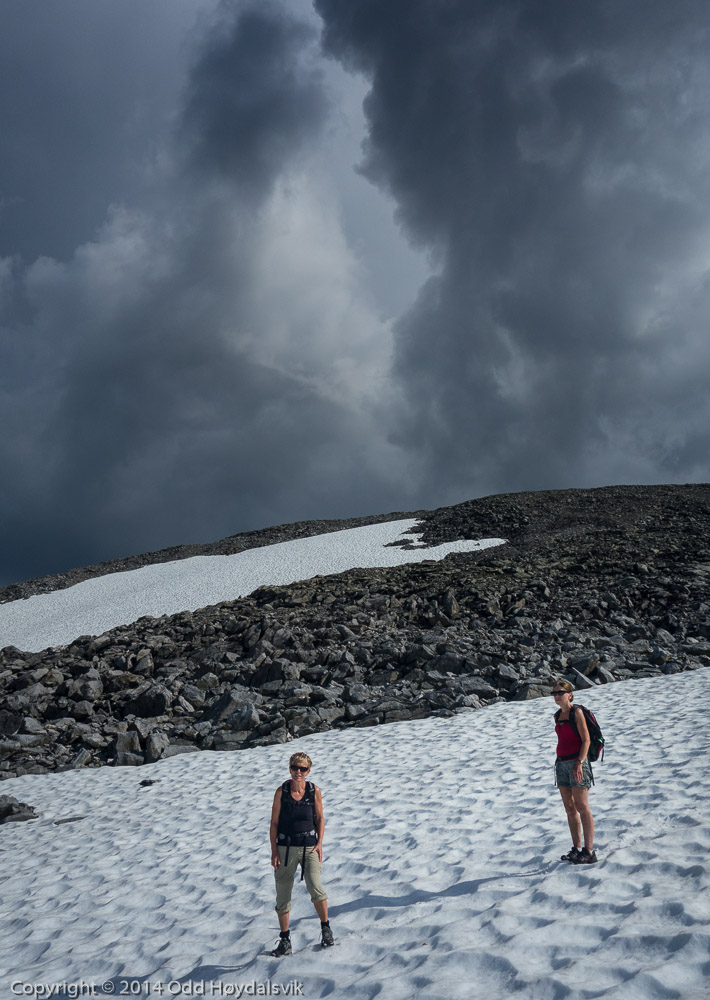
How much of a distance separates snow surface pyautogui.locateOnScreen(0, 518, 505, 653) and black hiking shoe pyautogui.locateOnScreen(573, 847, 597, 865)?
2488 cm

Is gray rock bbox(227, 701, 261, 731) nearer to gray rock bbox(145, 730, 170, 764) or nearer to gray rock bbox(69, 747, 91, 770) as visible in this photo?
gray rock bbox(145, 730, 170, 764)

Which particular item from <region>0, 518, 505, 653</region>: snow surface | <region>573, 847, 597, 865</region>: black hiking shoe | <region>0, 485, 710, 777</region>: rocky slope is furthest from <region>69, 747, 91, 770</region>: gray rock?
<region>0, 518, 505, 653</region>: snow surface

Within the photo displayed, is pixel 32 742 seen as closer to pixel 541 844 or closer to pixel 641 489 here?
pixel 541 844

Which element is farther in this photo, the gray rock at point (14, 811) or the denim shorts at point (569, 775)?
the gray rock at point (14, 811)

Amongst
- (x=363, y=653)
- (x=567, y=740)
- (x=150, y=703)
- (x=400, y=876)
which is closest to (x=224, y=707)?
(x=150, y=703)

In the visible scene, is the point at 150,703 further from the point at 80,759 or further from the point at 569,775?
the point at 569,775

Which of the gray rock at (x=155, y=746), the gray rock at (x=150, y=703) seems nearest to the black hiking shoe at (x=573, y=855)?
the gray rock at (x=155, y=746)

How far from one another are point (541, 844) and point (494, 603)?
15494 mm

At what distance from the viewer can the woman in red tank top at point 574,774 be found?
20.3ft

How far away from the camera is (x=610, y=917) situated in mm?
4770

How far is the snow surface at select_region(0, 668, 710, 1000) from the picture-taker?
4473mm

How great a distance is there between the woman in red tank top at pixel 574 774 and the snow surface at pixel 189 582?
24549 millimetres

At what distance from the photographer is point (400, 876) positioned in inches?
264

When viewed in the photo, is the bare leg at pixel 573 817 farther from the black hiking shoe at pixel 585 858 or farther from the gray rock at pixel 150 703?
the gray rock at pixel 150 703
